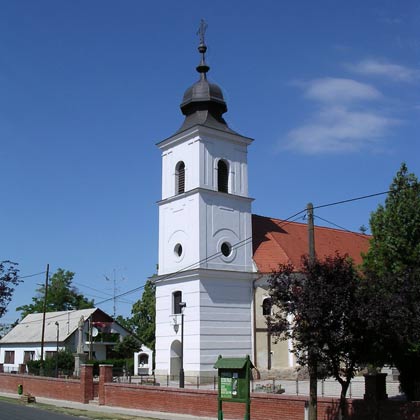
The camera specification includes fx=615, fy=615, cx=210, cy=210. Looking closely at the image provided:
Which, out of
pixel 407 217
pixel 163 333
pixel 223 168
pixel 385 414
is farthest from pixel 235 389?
pixel 223 168

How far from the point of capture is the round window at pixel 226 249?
129ft

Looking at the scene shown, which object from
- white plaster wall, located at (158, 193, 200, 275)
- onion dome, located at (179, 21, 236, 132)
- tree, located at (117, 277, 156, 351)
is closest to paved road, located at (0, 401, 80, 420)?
white plaster wall, located at (158, 193, 200, 275)

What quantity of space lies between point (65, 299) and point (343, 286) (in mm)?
76480

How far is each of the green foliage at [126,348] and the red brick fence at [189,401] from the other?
22.8 m

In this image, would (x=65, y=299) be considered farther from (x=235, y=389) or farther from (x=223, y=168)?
(x=235, y=389)

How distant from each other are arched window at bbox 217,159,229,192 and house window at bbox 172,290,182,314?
7334 millimetres

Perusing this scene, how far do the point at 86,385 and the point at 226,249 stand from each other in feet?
44.6

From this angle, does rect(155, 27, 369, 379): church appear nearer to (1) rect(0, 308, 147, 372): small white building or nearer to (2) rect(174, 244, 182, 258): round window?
(2) rect(174, 244, 182, 258): round window

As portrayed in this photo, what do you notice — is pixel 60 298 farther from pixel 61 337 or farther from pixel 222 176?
pixel 222 176

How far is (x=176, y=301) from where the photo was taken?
39.2 m

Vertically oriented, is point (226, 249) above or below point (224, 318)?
above

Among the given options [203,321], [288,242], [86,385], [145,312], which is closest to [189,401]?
[86,385]

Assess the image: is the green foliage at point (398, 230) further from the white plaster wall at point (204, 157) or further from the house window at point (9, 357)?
the house window at point (9, 357)

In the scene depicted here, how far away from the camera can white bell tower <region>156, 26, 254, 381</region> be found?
123 feet
